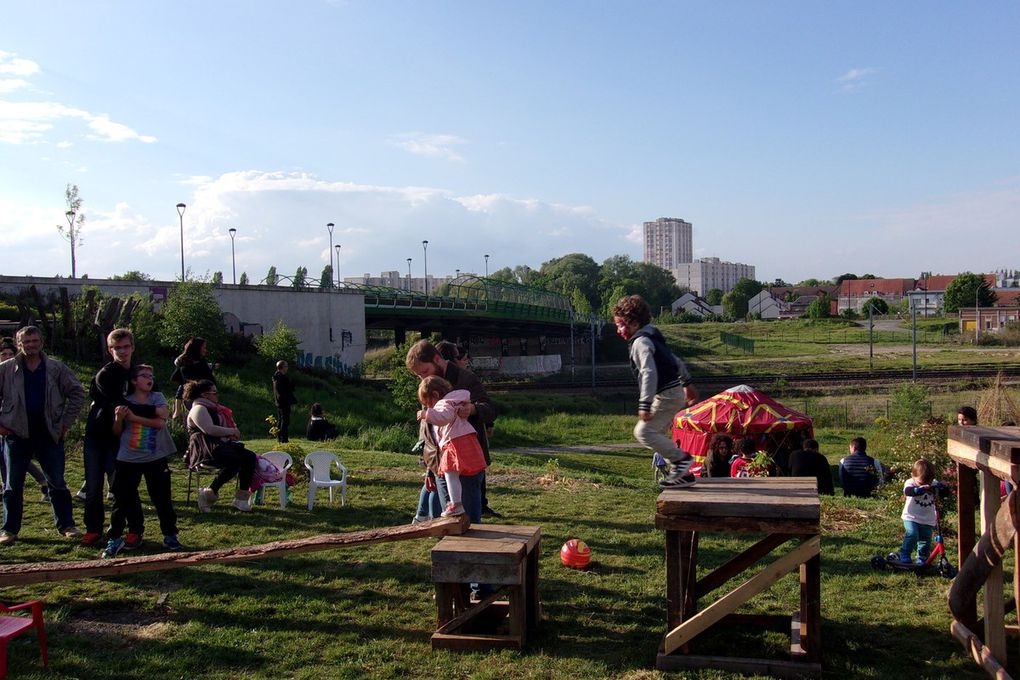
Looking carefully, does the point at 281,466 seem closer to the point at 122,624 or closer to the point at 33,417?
the point at 33,417

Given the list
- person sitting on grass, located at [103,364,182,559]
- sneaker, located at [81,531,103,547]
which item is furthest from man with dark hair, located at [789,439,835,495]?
sneaker, located at [81,531,103,547]

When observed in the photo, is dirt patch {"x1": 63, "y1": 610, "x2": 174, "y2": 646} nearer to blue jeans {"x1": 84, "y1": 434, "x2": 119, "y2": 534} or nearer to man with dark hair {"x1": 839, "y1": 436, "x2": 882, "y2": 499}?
blue jeans {"x1": 84, "y1": 434, "x2": 119, "y2": 534}

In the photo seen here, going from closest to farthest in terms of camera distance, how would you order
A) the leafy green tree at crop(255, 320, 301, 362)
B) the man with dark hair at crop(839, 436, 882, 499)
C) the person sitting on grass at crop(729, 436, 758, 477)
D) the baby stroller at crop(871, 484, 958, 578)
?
the baby stroller at crop(871, 484, 958, 578) → the person sitting on grass at crop(729, 436, 758, 477) → the man with dark hair at crop(839, 436, 882, 499) → the leafy green tree at crop(255, 320, 301, 362)

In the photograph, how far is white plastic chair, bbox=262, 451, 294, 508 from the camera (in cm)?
960

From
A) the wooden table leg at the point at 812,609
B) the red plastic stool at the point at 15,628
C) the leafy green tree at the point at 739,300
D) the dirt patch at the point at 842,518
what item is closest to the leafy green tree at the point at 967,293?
the leafy green tree at the point at 739,300

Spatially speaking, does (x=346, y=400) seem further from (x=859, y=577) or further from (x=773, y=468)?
(x=859, y=577)

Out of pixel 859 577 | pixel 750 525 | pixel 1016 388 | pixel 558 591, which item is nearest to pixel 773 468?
pixel 859 577

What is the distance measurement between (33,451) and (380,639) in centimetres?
435

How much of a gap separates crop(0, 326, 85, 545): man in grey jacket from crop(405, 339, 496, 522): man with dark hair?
11.3 ft

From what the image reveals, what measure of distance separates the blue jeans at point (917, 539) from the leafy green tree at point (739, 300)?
13342 cm

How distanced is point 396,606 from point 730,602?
2566mm

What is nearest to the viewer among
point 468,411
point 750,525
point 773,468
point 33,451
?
point 750,525

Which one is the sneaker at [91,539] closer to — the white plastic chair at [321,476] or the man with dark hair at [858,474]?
the white plastic chair at [321,476]

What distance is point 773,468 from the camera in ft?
47.5
